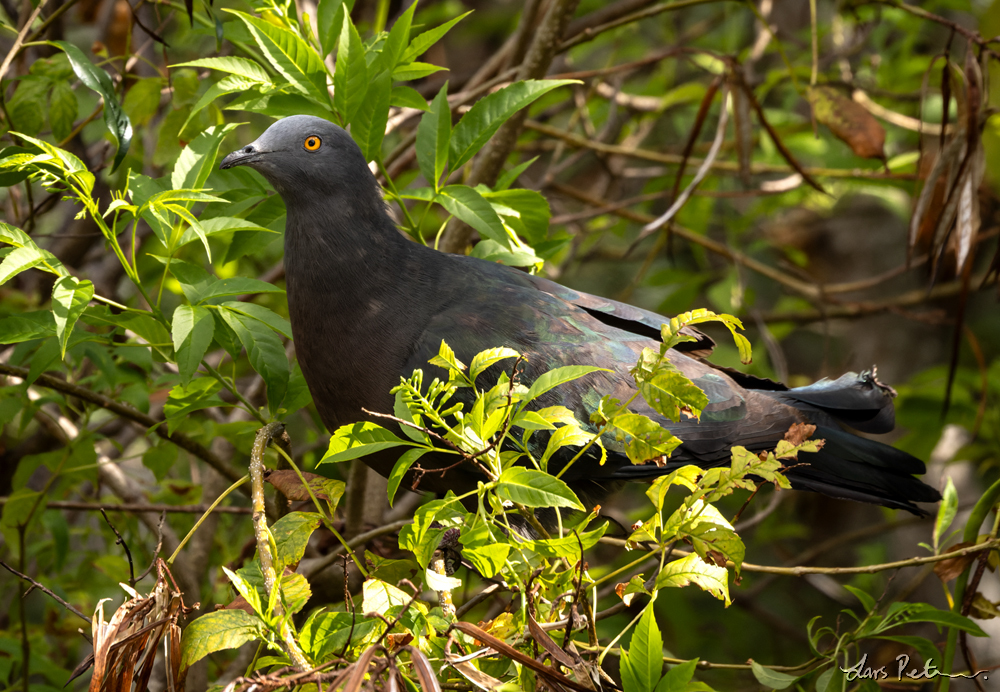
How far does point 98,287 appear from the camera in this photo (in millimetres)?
3363

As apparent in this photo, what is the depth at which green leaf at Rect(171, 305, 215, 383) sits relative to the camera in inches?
66.9

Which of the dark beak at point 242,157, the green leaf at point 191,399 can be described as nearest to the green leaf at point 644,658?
the green leaf at point 191,399

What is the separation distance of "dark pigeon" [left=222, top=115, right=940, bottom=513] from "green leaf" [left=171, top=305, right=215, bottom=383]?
1.73ft

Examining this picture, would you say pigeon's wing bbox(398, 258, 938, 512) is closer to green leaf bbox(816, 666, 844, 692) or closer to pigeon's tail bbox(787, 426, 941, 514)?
pigeon's tail bbox(787, 426, 941, 514)

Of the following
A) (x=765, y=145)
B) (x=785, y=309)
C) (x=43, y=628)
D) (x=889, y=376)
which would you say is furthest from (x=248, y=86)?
(x=889, y=376)

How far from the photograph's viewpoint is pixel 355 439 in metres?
1.44

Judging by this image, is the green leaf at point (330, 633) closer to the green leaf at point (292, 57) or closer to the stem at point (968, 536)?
the stem at point (968, 536)

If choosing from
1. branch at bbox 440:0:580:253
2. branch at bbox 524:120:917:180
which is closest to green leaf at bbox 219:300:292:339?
branch at bbox 440:0:580:253

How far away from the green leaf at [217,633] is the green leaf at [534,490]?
0.42m

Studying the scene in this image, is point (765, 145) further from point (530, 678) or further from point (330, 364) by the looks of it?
point (530, 678)

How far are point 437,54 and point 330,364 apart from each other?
3465 millimetres

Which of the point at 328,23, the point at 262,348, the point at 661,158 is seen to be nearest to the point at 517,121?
the point at 328,23

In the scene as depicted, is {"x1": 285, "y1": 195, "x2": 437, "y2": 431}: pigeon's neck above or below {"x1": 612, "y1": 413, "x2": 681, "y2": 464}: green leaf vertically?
below

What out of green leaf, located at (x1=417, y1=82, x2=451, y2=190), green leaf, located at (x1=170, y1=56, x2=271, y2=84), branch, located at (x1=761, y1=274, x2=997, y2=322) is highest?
green leaf, located at (x1=170, y1=56, x2=271, y2=84)
